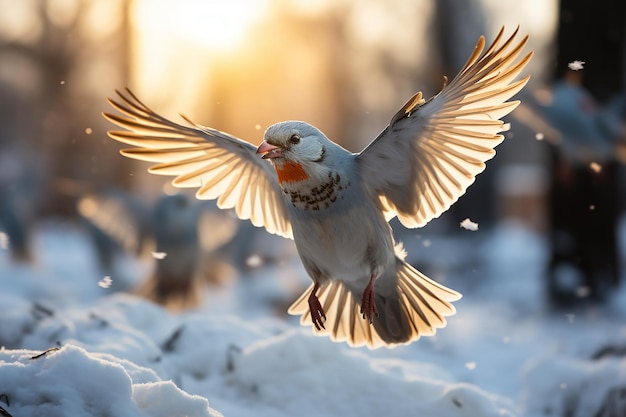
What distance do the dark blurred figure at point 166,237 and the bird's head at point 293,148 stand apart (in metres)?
4.00

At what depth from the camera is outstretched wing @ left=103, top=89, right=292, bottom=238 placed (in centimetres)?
386

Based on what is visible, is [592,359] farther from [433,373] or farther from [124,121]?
[124,121]

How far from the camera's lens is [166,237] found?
8625mm

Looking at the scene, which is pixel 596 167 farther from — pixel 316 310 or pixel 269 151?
pixel 269 151

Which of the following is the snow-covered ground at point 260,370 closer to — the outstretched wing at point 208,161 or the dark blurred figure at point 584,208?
the outstretched wing at point 208,161

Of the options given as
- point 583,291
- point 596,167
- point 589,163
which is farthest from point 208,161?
point 583,291

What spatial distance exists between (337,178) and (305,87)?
25.9m

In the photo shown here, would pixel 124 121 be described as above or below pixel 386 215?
above

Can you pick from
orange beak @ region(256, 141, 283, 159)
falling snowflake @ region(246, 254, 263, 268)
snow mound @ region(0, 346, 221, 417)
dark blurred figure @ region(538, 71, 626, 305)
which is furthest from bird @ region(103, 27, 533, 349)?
falling snowflake @ region(246, 254, 263, 268)

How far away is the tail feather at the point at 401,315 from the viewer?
3.84m

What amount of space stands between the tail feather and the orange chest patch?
0.67 m

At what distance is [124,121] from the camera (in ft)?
12.4

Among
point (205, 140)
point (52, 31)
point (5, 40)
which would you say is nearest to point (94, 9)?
point (52, 31)

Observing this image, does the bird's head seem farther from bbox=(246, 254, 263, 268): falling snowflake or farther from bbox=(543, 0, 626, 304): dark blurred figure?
bbox=(246, 254, 263, 268): falling snowflake
